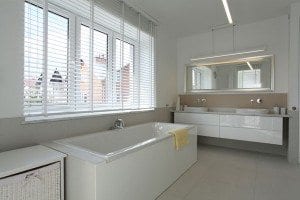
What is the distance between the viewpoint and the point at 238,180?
94.0 inches

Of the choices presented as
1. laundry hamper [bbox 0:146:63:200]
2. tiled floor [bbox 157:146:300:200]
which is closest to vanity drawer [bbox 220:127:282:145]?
tiled floor [bbox 157:146:300:200]

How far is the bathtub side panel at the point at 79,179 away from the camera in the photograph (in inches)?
52.7

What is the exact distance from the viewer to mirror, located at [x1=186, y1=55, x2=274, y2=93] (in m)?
3.53

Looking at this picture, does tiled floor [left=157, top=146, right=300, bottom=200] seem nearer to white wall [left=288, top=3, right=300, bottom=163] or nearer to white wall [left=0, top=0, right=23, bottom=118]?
white wall [left=288, top=3, right=300, bottom=163]

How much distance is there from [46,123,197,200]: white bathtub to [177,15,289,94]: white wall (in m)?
2.33

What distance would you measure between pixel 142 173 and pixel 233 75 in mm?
3008

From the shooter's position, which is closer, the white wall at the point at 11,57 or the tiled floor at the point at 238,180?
the white wall at the point at 11,57

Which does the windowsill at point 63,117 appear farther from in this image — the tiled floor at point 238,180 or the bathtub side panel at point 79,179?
the tiled floor at point 238,180

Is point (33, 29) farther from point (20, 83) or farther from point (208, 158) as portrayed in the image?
point (208, 158)

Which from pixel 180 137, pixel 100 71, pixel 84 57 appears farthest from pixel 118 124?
pixel 84 57

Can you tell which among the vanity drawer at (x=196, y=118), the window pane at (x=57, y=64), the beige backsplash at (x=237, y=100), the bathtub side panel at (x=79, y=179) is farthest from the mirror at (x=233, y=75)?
the bathtub side panel at (x=79, y=179)

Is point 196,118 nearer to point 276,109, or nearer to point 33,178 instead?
point 276,109

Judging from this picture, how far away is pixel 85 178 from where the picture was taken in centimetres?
138

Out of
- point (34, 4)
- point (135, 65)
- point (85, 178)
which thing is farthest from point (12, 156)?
point (135, 65)
